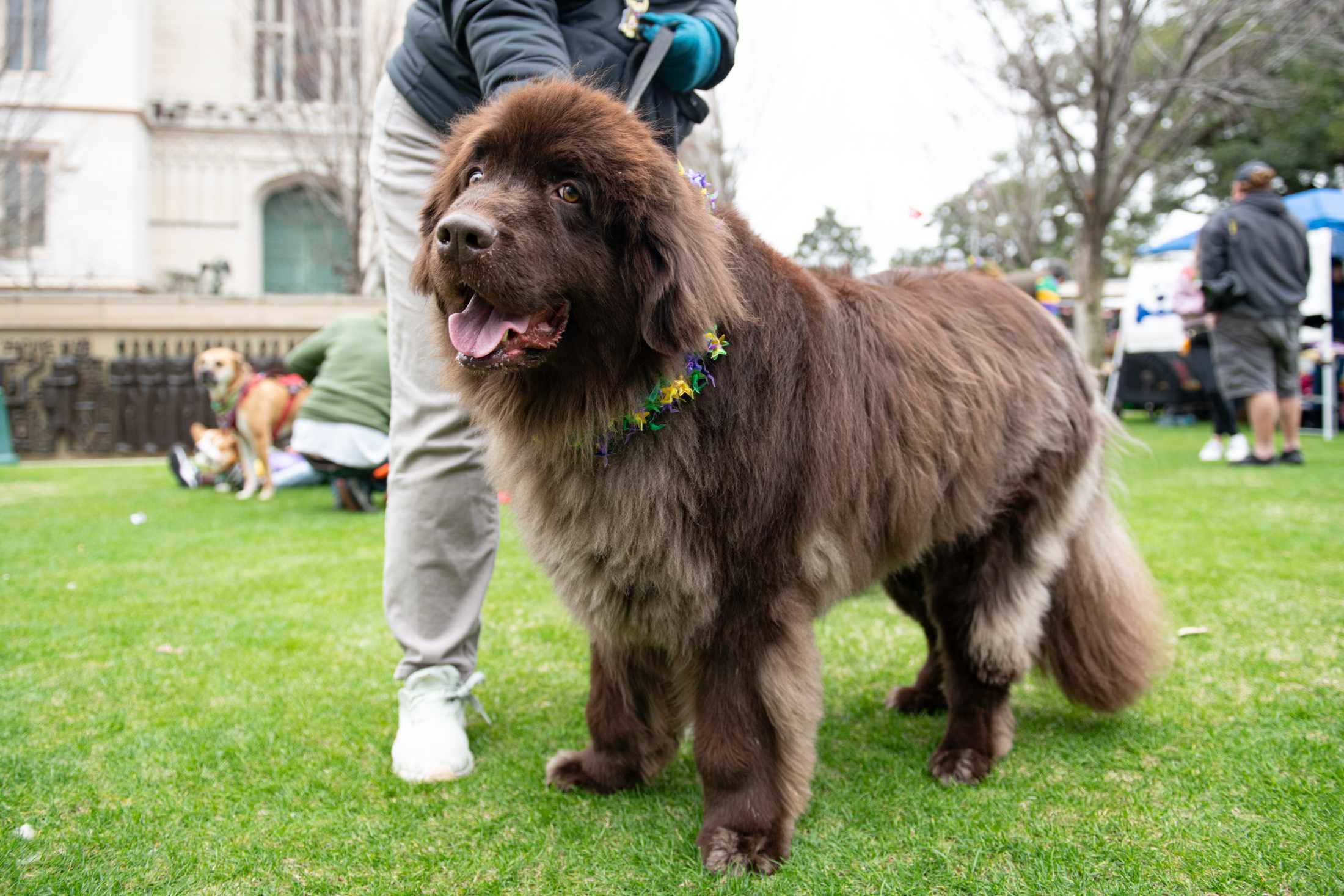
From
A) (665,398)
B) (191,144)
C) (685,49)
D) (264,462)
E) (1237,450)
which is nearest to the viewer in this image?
(665,398)

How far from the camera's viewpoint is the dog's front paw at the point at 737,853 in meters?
1.96

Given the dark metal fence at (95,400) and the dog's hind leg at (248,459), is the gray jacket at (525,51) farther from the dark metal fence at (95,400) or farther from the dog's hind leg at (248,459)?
the dark metal fence at (95,400)

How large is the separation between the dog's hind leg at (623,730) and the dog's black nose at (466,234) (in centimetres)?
113

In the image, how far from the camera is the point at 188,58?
1014 inches

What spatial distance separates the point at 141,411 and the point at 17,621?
37.0 ft

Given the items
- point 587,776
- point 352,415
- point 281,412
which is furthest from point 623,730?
point 281,412

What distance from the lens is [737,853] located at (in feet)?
6.48

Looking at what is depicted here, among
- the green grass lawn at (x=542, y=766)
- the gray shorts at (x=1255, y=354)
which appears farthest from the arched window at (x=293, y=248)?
the gray shorts at (x=1255, y=354)

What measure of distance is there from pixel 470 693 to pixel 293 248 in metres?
27.7

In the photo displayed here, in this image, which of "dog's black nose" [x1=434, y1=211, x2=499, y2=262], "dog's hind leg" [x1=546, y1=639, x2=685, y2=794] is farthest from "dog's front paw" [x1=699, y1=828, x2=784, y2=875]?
"dog's black nose" [x1=434, y1=211, x2=499, y2=262]

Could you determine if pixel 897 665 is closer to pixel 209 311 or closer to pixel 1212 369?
pixel 1212 369

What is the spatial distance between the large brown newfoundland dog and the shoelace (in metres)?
0.41

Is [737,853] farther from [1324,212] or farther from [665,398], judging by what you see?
[1324,212]

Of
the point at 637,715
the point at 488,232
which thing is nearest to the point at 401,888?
the point at 637,715
